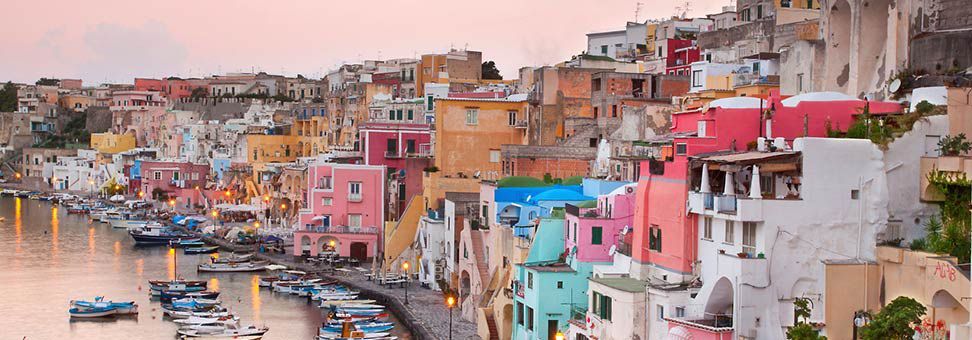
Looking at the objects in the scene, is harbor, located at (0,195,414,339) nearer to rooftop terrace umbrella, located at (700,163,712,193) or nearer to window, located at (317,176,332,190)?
window, located at (317,176,332,190)

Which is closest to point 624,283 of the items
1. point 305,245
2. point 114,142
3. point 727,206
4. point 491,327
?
point 727,206

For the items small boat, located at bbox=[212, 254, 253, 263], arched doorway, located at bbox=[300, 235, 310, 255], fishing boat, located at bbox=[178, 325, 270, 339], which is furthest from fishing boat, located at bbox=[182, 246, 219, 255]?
fishing boat, located at bbox=[178, 325, 270, 339]

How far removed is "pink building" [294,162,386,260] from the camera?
168 ft

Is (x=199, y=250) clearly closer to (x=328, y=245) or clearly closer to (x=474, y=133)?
(x=328, y=245)

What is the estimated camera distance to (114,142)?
10356cm

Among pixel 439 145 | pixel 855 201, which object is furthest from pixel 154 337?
pixel 855 201

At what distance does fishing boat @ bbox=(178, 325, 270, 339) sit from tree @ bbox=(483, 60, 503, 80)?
4773cm

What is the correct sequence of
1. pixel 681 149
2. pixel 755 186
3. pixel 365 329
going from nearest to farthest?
pixel 755 186
pixel 681 149
pixel 365 329

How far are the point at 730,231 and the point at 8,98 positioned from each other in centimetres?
12800

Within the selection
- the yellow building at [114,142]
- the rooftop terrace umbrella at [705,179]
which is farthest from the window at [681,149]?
the yellow building at [114,142]

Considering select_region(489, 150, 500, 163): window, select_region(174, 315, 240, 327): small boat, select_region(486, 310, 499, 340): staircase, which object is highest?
select_region(489, 150, 500, 163): window

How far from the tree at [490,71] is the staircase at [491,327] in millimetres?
51431

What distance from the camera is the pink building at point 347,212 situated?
2019 inches

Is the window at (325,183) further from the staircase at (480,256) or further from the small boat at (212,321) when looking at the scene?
the staircase at (480,256)
